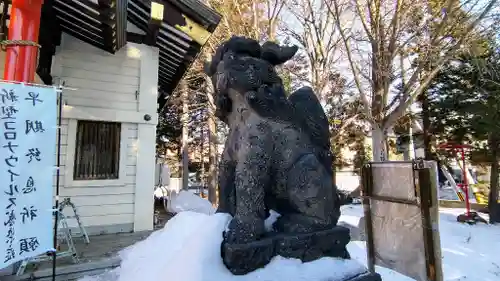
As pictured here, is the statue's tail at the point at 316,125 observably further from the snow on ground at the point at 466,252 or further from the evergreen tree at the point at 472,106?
the evergreen tree at the point at 472,106

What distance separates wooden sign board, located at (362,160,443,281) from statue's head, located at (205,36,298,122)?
1522 mm

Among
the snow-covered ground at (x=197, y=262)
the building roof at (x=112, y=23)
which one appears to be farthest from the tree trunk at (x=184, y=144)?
the snow-covered ground at (x=197, y=262)

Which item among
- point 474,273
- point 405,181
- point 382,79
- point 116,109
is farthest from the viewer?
point 382,79

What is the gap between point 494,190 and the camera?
8.49 m

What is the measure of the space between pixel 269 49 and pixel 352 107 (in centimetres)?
1121

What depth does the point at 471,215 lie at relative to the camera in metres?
8.01

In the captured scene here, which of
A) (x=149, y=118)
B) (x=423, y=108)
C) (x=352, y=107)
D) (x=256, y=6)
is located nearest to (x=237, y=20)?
(x=256, y=6)

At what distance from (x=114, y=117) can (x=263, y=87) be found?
443 centimetres

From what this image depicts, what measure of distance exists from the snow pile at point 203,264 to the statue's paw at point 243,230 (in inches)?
4.0

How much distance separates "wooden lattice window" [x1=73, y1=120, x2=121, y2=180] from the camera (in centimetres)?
553

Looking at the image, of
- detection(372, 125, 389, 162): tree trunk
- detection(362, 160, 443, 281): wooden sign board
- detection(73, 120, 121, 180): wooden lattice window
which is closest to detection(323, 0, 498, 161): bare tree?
detection(372, 125, 389, 162): tree trunk

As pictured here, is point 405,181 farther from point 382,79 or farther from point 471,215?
point 471,215

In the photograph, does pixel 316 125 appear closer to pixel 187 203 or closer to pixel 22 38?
pixel 22 38

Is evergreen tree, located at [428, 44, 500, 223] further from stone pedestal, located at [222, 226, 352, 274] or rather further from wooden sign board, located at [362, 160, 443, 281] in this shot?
stone pedestal, located at [222, 226, 352, 274]
